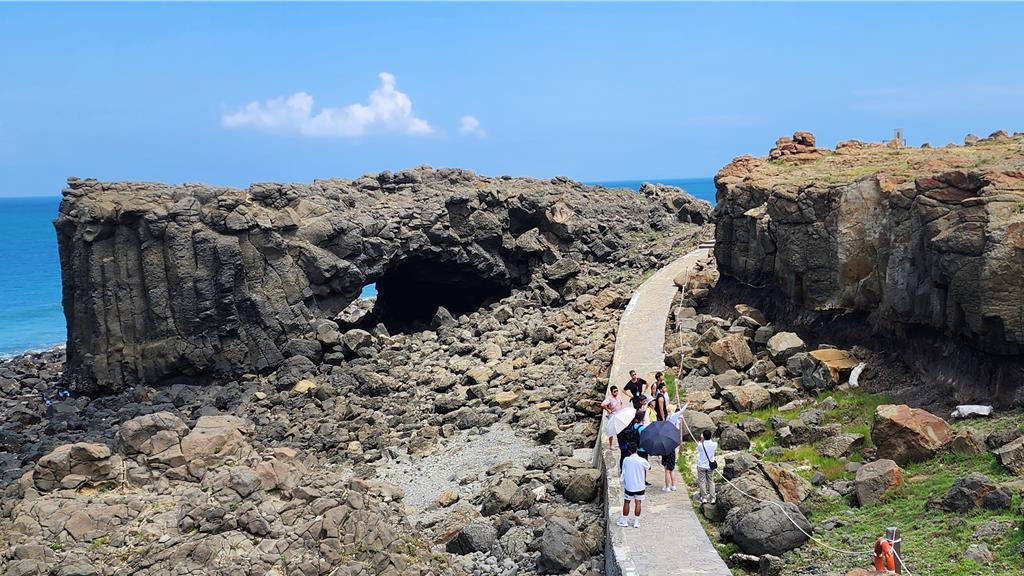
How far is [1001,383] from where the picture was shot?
19656 mm

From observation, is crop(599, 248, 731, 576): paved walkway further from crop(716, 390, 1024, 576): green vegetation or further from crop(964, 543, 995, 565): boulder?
crop(964, 543, 995, 565): boulder

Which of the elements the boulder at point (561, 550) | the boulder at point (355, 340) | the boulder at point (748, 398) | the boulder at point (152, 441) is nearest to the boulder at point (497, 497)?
the boulder at point (561, 550)

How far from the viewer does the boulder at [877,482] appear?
16953 mm

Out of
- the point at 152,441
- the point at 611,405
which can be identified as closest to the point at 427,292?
the point at 611,405

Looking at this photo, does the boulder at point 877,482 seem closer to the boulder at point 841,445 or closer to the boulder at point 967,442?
the boulder at point 967,442

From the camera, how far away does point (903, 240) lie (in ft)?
76.8

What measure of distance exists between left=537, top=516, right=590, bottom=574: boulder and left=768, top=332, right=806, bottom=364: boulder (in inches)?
389

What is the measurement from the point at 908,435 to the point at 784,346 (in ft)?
28.3

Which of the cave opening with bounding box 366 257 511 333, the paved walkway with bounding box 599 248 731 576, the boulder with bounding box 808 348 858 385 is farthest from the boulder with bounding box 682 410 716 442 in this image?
the cave opening with bounding box 366 257 511 333

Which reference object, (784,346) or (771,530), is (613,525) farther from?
(784,346)

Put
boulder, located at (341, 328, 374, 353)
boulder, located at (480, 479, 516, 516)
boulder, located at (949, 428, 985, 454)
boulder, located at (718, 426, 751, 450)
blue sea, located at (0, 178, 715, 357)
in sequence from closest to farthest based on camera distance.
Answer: boulder, located at (949, 428, 985, 454)
boulder, located at (718, 426, 751, 450)
boulder, located at (480, 479, 516, 516)
boulder, located at (341, 328, 374, 353)
blue sea, located at (0, 178, 715, 357)

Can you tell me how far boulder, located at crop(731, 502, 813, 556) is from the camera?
15.8 metres

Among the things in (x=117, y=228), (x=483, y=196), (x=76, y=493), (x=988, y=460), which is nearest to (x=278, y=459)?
(x=76, y=493)

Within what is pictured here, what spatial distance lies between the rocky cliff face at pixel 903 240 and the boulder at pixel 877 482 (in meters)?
4.14
